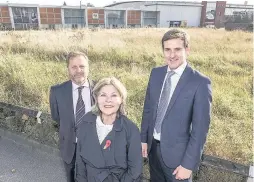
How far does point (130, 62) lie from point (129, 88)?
3658 mm

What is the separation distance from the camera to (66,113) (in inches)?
110

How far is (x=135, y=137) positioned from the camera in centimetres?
218

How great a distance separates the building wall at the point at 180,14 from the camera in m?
69.1

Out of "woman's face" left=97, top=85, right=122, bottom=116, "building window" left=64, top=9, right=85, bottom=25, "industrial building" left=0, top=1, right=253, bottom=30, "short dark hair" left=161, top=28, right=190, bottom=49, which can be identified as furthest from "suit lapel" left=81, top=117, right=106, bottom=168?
"building window" left=64, top=9, right=85, bottom=25

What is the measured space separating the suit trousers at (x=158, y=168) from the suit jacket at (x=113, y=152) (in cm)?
31

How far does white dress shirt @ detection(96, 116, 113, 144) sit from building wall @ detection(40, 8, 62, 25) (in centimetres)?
5631

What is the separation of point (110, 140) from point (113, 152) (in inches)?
4.4

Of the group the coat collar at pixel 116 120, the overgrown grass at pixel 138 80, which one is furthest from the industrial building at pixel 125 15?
the coat collar at pixel 116 120

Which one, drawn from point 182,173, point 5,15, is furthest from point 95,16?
point 182,173

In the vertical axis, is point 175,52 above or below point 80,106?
above

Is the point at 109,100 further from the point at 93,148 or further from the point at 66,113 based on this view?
the point at 66,113

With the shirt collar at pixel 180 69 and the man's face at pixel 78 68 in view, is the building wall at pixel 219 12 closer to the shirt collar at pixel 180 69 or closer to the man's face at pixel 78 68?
the man's face at pixel 78 68

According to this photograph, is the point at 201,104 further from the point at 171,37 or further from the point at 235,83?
the point at 235,83

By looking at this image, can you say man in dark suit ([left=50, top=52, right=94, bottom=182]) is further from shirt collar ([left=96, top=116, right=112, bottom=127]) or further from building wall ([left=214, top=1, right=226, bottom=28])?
building wall ([left=214, top=1, right=226, bottom=28])
